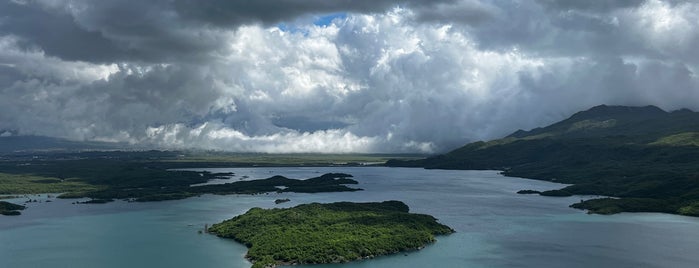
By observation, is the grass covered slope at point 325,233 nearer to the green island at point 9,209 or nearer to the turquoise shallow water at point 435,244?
the turquoise shallow water at point 435,244

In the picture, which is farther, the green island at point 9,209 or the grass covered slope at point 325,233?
the green island at point 9,209

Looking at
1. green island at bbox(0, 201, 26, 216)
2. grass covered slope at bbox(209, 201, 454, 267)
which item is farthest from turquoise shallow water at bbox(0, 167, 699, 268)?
green island at bbox(0, 201, 26, 216)

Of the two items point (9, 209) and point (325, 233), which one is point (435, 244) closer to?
point (325, 233)

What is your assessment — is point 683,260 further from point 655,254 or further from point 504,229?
point 504,229

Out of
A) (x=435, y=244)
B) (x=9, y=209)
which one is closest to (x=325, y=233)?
(x=435, y=244)

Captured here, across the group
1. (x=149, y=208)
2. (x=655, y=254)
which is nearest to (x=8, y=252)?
(x=149, y=208)

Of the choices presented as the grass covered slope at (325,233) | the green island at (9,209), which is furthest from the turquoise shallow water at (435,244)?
the green island at (9,209)
